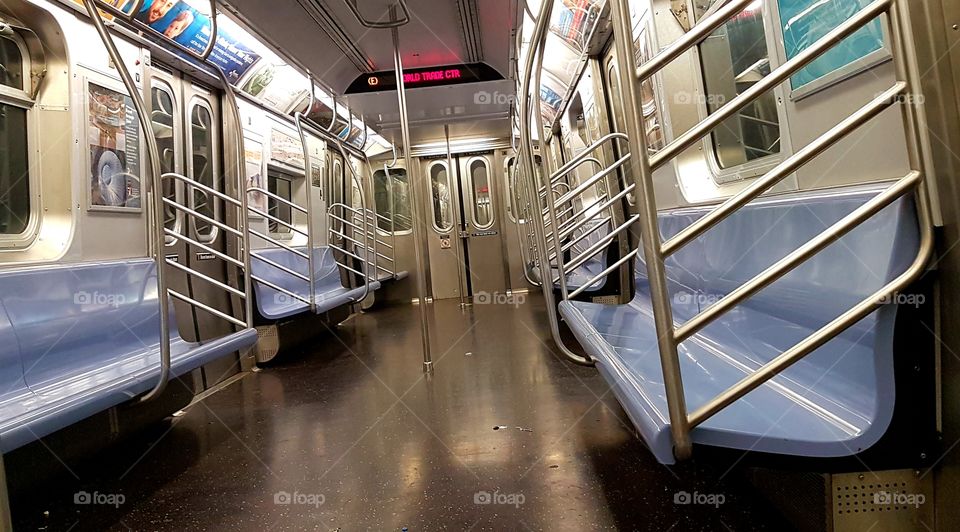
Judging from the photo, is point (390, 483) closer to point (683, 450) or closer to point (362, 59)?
point (683, 450)

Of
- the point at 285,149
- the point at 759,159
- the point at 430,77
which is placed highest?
the point at 430,77

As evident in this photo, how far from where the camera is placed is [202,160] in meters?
3.69

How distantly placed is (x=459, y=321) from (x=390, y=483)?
3.69 metres

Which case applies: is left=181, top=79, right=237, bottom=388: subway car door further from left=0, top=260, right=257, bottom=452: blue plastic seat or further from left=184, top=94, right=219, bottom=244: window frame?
left=0, top=260, right=257, bottom=452: blue plastic seat

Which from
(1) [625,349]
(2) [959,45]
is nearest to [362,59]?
(1) [625,349]

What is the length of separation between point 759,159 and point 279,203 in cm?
440

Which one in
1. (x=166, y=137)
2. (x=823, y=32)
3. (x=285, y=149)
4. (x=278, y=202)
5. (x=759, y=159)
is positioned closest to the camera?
(x=823, y=32)

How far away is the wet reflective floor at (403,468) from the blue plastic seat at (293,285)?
878 mm

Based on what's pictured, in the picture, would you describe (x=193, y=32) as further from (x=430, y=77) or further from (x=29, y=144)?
(x=430, y=77)

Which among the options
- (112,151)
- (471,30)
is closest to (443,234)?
(471,30)

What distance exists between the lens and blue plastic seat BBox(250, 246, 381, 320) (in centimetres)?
376

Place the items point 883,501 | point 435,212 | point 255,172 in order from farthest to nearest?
point 435,212
point 255,172
point 883,501

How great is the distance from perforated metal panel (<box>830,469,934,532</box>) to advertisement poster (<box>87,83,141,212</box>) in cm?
332

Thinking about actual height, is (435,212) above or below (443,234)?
above
